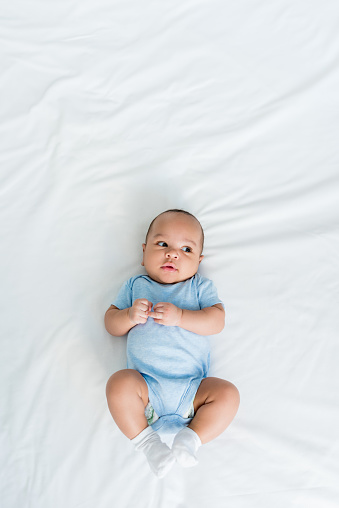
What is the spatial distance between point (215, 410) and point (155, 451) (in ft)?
0.64

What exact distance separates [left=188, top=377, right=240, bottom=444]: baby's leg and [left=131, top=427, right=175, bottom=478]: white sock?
0.33 ft

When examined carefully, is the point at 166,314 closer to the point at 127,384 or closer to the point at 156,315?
the point at 156,315

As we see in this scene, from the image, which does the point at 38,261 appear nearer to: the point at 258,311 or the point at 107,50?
the point at 258,311

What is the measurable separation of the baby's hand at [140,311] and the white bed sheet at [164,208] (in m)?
0.18

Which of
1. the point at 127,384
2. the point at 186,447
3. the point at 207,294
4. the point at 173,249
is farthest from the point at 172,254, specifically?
the point at 186,447

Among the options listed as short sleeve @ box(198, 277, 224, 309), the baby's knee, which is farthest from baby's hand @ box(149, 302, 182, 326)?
the baby's knee

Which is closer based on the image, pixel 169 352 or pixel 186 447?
pixel 186 447

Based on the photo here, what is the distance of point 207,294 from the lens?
1441mm

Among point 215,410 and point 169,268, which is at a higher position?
point 169,268

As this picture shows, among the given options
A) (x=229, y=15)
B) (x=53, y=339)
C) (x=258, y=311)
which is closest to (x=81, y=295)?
(x=53, y=339)

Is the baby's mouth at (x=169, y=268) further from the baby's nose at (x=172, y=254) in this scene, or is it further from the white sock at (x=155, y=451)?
the white sock at (x=155, y=451)

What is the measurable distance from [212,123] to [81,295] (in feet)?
2.63

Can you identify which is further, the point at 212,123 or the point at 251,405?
the point at 212,123

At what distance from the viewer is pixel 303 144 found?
1.69 m
